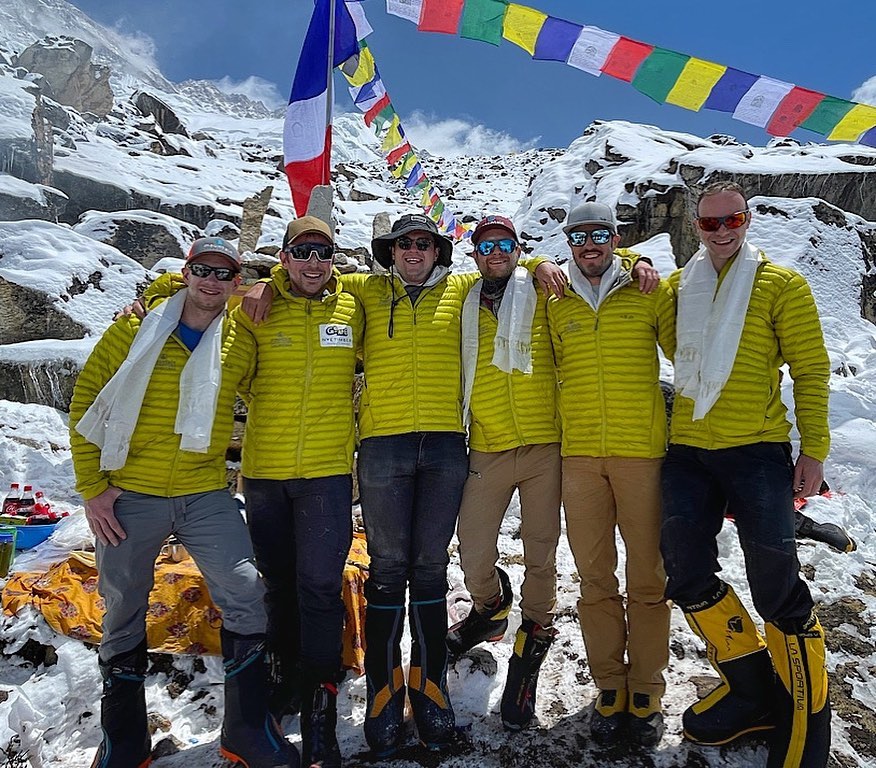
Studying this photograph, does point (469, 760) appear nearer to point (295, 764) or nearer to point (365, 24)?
point (295, 764)

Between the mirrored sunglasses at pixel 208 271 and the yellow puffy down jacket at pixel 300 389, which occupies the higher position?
the mirrored sunglasses at pixel 208 271

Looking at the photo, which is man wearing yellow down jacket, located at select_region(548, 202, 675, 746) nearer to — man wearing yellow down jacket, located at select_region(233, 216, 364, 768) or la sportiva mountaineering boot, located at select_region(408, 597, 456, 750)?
la sportiva mountaineering boot, located at select_region(408, 597, 456, 750)

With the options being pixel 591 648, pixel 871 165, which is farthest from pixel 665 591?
pixel 871 165

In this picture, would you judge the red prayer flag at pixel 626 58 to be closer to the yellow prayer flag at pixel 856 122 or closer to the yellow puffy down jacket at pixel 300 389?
the yellow prayer flag at pixel 856 122

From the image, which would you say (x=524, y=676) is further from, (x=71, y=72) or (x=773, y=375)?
(x=71, y=72)

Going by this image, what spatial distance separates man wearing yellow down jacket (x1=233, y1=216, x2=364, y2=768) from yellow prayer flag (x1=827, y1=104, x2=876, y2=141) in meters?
5.73

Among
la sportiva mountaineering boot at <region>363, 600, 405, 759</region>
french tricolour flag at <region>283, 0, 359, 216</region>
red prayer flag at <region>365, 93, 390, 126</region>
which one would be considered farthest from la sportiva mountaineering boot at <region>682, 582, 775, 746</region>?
red prayer flag at <region>365, 93, 390, 126</region>

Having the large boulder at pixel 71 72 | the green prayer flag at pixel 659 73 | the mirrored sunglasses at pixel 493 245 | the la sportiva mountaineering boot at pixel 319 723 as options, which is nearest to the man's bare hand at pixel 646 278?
the mirrored sunglasses at pixel 493 245

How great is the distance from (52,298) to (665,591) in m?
14.0

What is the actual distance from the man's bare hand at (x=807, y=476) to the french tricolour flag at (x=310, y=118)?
4.36 m

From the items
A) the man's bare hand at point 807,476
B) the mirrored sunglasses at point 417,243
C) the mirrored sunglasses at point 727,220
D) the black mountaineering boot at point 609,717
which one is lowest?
the black mountaineering boot at point 609,717

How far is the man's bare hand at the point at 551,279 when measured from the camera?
319cm

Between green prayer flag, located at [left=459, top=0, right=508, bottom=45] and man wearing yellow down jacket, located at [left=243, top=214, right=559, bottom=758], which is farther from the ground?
green prayer flag, located at [left=459, top=0, right=508, bottom=45]

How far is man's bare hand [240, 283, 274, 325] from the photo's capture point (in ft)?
10.0
